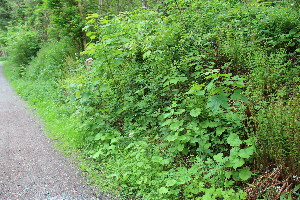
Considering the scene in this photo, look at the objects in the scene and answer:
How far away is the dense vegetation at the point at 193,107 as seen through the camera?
11.3ft

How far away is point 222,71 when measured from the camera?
5.57 m

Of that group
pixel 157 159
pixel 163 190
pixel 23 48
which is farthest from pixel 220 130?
pixel 23 48

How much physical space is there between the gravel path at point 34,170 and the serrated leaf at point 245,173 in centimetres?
222

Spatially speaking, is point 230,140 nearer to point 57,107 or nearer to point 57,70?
point 57,107

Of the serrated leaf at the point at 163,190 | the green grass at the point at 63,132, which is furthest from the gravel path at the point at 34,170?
the serrated leaf at the point at 163,190

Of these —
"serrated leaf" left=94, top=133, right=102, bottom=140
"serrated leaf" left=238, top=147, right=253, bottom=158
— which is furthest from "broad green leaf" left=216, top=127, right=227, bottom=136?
"serrated leaf" left=94, top=133, right=102, bottom=140

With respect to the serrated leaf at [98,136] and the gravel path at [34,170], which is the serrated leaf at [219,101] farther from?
the serrated leaf at [98,136]

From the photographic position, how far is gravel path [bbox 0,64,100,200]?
3.96 m

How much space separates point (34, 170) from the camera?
475cm

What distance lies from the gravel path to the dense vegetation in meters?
0.40

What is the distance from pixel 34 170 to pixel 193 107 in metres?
3.26

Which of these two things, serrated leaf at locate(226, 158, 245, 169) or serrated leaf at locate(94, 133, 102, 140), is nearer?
serrated leaf at locate(226, 158, 245, 169)

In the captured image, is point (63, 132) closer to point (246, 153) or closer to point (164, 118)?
point (164, 118)

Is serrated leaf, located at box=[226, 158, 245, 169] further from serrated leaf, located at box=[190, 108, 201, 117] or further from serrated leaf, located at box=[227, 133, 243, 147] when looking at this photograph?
serrated leaf, located at box=[190, 108, 201, 117]
